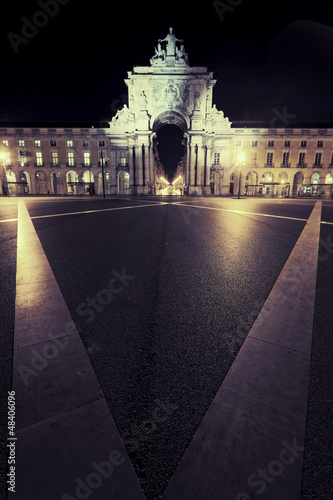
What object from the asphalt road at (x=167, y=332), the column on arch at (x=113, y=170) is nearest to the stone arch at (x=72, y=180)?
the column on arch at (x=113, y=170)

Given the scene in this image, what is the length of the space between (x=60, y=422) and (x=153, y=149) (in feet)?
181

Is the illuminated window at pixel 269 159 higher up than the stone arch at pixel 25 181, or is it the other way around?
the illuminated window at pixel 269 159

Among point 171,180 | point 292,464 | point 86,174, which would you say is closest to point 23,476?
point 292,464

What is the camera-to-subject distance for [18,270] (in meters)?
3.88

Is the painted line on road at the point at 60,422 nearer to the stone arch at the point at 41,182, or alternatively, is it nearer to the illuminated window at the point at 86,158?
the illuminated window at the point at 86,158

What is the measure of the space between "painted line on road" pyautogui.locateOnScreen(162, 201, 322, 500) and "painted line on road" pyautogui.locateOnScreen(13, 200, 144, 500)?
30 cm

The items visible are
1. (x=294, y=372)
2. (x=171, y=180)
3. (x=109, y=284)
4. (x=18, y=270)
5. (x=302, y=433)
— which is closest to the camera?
(x=302, y=433)

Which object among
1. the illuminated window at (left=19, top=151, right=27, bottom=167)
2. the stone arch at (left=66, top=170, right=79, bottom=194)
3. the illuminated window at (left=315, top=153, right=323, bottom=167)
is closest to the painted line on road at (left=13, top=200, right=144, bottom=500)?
the stone arch at (left=66, top=170, right=79, bottom=194)

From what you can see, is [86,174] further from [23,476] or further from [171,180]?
[171,180]

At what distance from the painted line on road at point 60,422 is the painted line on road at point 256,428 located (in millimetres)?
304

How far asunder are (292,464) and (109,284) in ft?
8.45

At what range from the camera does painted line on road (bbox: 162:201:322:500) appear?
1.08 metres

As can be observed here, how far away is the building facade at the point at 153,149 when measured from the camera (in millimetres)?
45781

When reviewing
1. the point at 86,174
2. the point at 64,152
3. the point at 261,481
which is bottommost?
the point at 261,481
